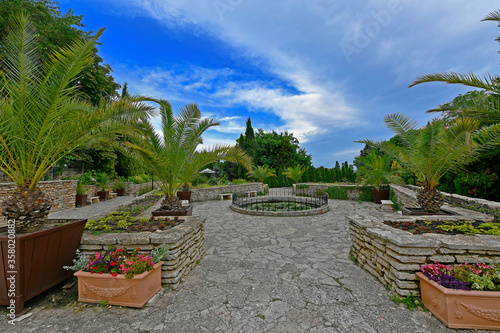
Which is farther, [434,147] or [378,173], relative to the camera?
[378,173]

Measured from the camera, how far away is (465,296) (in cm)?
210

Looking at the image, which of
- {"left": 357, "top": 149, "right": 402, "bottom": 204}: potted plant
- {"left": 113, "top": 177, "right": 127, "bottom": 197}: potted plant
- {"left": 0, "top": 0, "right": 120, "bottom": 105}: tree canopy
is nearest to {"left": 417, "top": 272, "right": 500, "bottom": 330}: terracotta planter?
{"left": 357, "top": 149, "right": 402, "bottom": 204}: potted plant

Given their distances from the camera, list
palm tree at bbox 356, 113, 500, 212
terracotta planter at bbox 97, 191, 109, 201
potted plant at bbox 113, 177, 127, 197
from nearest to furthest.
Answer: palm tree at bbox 356, 113, 500, 212 < terracotta planter at bbox 97, 191, 109, 201 < potted plant at bbox 113, 177, 127, 197

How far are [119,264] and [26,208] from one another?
1500 mm

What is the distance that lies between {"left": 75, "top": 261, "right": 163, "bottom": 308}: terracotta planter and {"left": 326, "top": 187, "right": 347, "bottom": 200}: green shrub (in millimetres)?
11717

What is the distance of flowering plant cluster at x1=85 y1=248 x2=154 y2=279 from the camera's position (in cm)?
251

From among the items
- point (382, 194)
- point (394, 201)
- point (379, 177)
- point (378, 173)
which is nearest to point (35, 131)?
point (394, 201)

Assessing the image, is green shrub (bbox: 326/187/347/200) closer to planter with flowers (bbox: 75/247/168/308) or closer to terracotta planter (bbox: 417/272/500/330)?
terracotta planter (bbox: 417/272/500/330)

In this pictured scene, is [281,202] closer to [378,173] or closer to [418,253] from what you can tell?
[378,173]

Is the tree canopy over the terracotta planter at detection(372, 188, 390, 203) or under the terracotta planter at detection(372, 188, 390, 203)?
over

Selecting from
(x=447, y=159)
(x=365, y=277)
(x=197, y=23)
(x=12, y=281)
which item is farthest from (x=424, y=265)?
(x=197, y=23)

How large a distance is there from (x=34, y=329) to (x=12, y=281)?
2.13 feet

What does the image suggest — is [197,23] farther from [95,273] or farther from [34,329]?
[34,329]

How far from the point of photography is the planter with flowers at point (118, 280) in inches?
97.7
